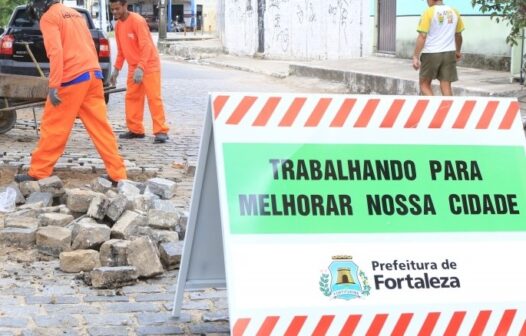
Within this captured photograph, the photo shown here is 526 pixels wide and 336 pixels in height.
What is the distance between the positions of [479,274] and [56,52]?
15.0ft

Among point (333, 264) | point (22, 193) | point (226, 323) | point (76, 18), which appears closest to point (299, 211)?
point (333, 264)

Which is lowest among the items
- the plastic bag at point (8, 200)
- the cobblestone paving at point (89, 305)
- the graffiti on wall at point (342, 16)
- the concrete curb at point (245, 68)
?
the cobblestone paving at point (89, 305)

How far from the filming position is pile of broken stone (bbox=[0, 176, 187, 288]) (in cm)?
546

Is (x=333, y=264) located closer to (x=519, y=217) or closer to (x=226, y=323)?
(x=519, y=217)

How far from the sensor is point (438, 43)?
11320 millimetres

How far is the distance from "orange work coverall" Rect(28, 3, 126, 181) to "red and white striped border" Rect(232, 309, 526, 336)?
4.45 metres

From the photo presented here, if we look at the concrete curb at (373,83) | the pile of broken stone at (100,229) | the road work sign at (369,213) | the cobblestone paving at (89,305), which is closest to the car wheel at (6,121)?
the cobblestone paving at (89,305)

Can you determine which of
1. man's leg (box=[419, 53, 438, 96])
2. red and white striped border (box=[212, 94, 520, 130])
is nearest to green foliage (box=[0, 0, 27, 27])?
man's leg (box=[419, 53, 438, 96])

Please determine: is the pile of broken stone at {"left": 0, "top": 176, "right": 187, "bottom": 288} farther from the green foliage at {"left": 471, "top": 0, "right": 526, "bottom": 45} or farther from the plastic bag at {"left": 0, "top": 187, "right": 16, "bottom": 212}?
the green foliage at {"left": 471, "top": 0, "right": 526, "bottom": 45}

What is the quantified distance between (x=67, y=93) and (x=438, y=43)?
5403 millimetres

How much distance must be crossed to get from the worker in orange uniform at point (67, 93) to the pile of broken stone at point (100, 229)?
43cm

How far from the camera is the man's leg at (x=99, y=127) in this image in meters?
7.76

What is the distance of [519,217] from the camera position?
4055 millimetres

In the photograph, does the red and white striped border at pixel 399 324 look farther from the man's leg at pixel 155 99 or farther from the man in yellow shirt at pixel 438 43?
the man in yellow shirt at pixel 438 43
